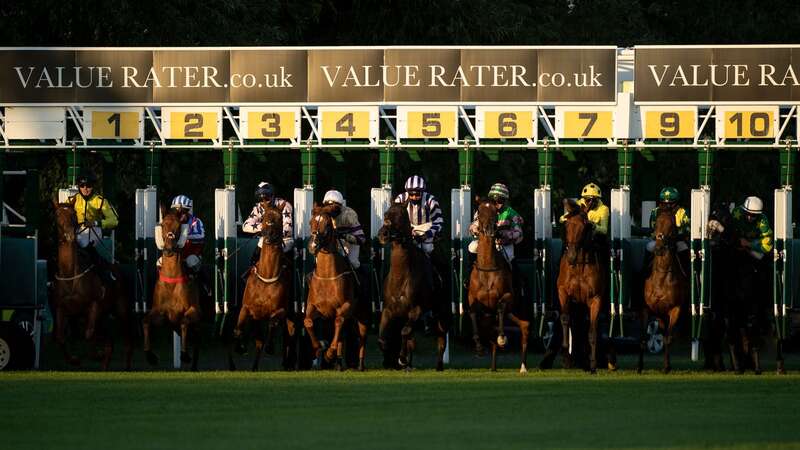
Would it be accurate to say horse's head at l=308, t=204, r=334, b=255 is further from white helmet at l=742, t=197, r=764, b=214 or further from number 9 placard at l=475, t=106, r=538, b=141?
white helmet at l=742, t=197, r=764, b=214

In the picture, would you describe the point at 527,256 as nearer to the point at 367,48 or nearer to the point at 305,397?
the point at 367,48

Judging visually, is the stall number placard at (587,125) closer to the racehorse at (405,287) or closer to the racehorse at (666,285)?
the racehorse at (666,285)

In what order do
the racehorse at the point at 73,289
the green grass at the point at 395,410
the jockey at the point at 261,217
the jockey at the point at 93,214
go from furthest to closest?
the jockey at the point at 93,214, the jockey at the point at 261,217, the racehorse at the point at 73,289, the green grass at the point at 395,410

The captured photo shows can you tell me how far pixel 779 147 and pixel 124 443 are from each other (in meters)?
11.3

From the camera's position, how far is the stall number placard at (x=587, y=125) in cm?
2389

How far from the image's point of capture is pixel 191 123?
24375mm

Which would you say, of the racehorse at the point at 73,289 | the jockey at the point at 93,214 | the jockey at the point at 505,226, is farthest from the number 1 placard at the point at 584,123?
the racehorse at the point at 73,289

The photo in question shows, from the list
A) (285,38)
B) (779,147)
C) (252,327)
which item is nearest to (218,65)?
(252,327)

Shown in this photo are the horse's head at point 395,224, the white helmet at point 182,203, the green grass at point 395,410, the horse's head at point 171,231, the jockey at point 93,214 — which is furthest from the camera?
the white helmet at point 182,203

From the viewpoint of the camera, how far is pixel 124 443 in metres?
14.4

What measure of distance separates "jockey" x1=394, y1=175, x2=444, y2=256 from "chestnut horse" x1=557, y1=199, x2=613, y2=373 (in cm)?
148

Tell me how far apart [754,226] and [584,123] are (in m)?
2.40

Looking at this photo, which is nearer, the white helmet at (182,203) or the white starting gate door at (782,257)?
the white starting gate door at (782,257)

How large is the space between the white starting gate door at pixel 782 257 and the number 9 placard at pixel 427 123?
3.81 metres
